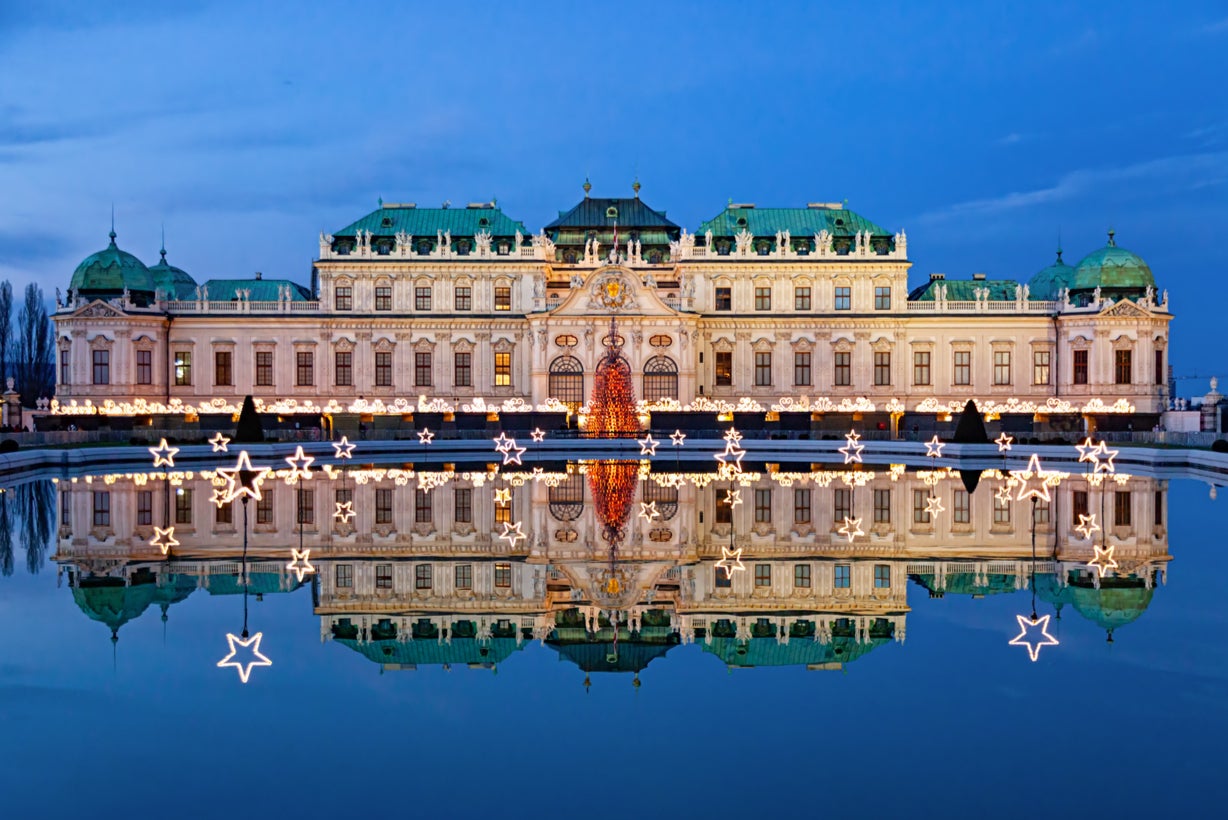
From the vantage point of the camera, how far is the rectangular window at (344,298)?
64.6 meters

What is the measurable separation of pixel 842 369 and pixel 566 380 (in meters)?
16.6

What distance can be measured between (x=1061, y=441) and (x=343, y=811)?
4379 cm

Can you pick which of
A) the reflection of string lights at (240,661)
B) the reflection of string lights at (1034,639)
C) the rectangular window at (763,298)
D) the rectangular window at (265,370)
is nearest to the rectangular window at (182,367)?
the rectangular window at (265,370)

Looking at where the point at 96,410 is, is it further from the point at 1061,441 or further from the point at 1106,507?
the point at 1106,507

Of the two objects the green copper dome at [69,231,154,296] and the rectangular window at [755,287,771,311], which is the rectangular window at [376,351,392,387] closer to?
the green copper dome at [69,231,154,296]

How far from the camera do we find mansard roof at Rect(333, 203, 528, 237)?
215ft

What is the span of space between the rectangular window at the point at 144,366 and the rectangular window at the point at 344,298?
11.0 m

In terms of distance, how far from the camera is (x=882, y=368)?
65.2m

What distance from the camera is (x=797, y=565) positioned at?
16.4 m

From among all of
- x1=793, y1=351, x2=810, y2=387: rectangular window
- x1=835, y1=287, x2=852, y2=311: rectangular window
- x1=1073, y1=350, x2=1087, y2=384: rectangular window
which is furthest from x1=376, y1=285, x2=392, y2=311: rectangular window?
x1=1073, y1=350, x2=1087, y2=384: rectangular window

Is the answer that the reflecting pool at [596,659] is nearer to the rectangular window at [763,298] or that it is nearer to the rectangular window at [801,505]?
the rectangular window at [801,505]

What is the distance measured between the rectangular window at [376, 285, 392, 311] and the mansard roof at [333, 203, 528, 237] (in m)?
3.30

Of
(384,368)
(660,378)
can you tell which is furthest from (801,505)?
(384,368)

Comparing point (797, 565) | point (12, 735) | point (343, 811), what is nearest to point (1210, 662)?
point (797, 565)
